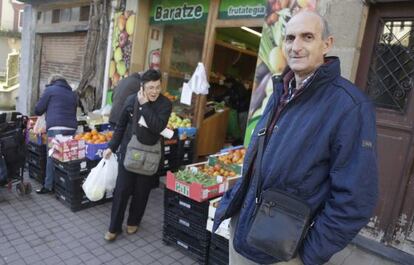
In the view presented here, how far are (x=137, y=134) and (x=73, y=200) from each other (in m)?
1.71

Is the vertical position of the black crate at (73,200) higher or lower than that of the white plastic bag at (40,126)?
lower

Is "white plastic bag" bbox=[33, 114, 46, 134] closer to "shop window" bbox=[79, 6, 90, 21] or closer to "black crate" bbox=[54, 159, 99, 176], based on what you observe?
"black crate" bbox=[54, 159, 99, 176]

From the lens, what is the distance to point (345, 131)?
144cm

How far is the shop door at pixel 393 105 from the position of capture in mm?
3486

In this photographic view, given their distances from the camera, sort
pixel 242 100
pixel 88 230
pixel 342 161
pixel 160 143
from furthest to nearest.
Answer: pixel 242 100
pixel 88 230
pixel 160 143
pixel 342 161

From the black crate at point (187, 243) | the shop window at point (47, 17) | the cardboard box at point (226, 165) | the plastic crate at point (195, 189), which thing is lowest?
the black crate at point (187, 243)

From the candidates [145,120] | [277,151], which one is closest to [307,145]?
[277,151]

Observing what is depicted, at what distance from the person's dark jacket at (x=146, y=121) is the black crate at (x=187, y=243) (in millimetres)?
1045

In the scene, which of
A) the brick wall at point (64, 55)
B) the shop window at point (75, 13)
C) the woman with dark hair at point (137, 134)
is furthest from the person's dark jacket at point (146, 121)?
the shop window at point (75, 13)

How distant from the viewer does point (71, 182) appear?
451 cm

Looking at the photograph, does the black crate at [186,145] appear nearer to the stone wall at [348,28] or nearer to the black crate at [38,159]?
the black crate at [38,159]

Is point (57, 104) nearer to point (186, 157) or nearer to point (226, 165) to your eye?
point (186, 157)

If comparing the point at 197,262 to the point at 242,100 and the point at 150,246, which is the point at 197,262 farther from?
the point at 242,100

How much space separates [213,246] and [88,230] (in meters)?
1.63
